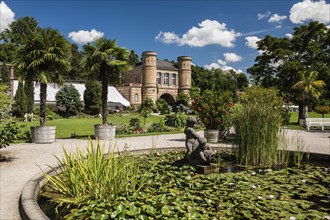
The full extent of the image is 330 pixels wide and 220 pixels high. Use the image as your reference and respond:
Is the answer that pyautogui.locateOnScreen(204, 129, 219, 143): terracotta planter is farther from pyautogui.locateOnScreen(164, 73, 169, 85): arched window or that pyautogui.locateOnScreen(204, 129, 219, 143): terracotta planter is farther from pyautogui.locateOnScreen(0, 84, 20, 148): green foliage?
pyautogui.locateOnScreen(164, 73, 169, 85): arched window

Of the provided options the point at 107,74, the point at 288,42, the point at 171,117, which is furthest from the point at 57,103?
the point at 288,42

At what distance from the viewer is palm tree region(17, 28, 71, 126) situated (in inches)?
404

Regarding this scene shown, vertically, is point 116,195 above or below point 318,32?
below

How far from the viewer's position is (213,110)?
34.3ft

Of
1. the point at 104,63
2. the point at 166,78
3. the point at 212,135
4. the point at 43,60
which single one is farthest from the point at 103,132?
the point at 166,78

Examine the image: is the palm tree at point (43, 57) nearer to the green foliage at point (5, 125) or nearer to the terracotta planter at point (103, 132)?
the terracotta planter at point (103, 132)

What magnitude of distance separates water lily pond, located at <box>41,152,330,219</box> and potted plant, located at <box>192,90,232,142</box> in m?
5.04

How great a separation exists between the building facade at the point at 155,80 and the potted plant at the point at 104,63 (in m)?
34.3

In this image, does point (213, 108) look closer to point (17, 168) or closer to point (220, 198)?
point (220, 198)

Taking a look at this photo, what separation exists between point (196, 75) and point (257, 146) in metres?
58.2

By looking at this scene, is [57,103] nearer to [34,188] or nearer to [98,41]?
[98,41]

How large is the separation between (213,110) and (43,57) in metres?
6.89

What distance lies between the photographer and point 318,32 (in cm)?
2447

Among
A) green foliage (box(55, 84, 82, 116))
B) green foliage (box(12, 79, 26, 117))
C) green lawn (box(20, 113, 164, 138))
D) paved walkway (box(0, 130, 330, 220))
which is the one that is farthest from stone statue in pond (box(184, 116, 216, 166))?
green foliage (box(55, 84, 82, 116))
